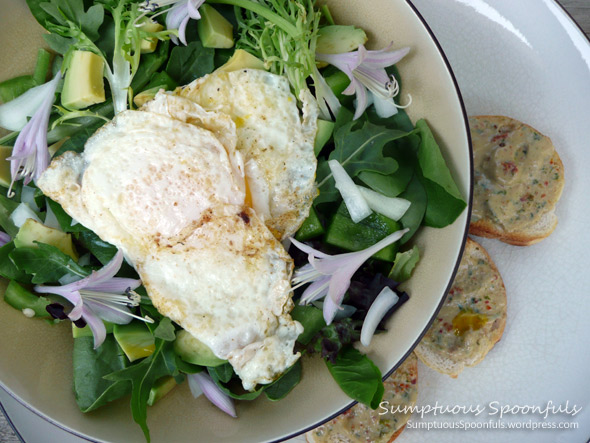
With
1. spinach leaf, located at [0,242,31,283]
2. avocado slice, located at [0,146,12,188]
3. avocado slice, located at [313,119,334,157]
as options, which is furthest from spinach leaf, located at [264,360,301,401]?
avocado slice, located at [0,146,12,188]

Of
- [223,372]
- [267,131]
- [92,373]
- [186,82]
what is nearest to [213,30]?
[186,82]

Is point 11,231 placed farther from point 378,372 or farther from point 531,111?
point 531,111

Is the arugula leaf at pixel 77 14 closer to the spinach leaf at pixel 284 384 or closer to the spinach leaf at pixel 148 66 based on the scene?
the spinach leaf at pixel 148 66

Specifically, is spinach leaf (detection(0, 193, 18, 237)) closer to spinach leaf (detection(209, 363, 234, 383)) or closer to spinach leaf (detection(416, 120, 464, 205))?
spinach leaf (detection(209, 363, 234, 383))

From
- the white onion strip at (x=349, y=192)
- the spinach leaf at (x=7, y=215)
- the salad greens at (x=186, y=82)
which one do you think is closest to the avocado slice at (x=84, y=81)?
the salad greens at (x=186, y=82)

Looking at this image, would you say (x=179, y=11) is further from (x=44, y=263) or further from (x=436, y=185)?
(x=436, y=185)

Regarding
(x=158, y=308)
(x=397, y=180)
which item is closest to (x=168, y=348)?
(x=158, y=308)
